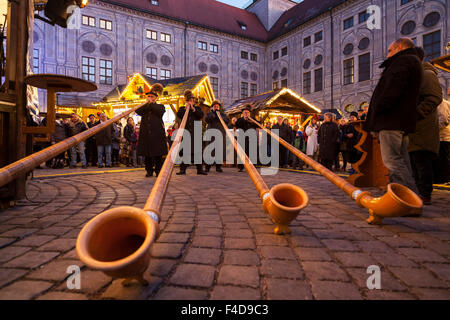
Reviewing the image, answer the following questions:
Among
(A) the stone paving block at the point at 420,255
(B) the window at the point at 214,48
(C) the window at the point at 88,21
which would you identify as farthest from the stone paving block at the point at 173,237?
(B) the window at the point at 214,48

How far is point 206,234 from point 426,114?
3375 millimetres

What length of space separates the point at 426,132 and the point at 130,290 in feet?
13.5

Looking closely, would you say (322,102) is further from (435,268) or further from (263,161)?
(435,268)

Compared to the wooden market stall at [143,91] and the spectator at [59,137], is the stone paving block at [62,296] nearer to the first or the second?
the spectator at [59,137]

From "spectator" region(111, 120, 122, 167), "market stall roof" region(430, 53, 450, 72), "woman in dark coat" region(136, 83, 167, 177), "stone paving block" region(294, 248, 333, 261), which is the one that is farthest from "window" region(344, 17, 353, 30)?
"stone paving block" region(294, 248, 333, 261)

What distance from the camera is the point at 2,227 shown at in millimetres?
2549

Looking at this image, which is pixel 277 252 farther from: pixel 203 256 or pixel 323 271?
pixel 203 256

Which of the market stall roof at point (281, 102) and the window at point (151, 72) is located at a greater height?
the window at point (151, 72)

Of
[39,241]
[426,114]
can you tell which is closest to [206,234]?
[39,241]

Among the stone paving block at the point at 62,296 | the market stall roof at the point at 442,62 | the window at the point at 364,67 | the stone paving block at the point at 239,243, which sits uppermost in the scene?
the window at the point at 364,67

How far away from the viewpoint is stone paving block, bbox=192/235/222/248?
207 cm

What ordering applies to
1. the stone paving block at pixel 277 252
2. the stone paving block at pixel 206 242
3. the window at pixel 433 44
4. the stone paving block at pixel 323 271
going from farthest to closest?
the window at pixel 433 44 < the stone paving block at pixel 206 242 < the stone paving block at pixel 277 252 < the stone paving block at pixel 323 271

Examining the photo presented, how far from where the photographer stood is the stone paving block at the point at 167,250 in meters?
1.86
